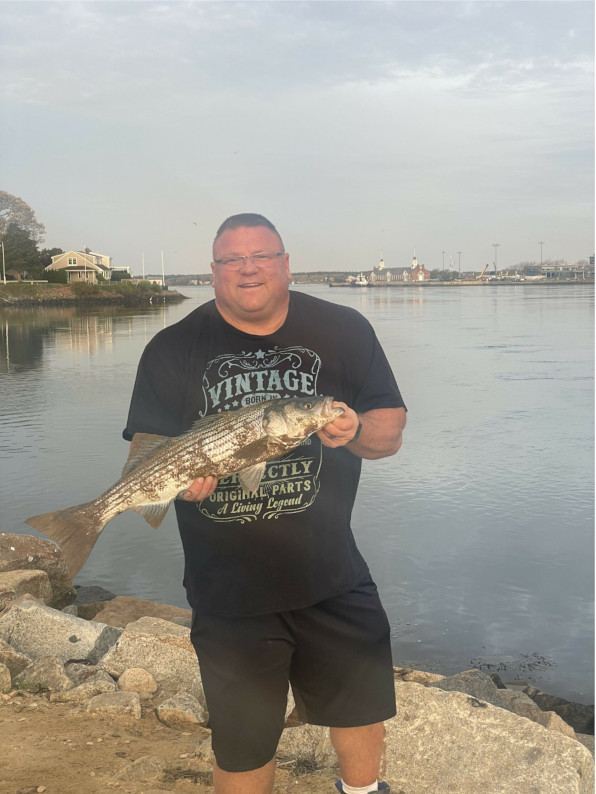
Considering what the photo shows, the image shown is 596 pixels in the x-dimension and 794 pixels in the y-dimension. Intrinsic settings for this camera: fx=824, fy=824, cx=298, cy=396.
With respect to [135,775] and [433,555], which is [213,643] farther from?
[433,555]

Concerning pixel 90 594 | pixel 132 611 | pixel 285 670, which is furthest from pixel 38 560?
pixel 285 670

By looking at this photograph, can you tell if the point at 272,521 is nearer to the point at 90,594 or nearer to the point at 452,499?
the point at 90,594

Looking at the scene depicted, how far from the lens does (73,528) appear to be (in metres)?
3.08

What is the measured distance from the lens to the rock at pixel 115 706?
4469 mm

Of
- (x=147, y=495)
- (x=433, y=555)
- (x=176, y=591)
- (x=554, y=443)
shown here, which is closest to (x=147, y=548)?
(x=176, y=591)

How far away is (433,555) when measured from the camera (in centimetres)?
899

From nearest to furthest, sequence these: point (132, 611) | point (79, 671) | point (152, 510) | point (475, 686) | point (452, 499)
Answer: point (152, 510) < point (79, 671) < point (475, 686) < point (132, 611) < point (452, 499)

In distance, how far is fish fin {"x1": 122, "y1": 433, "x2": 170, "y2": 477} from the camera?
2984 mm

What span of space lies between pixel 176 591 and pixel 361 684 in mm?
5250

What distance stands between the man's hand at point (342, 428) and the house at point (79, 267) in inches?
2389

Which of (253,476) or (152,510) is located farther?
(152,510)

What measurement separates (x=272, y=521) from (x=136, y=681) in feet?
8.00

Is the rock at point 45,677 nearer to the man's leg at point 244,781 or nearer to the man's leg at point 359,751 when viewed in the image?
the man's leg at point 244,781

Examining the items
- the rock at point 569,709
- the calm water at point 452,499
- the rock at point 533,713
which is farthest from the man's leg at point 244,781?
the calm water at point 452,499
